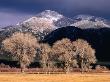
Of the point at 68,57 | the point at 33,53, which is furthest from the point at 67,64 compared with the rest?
the point at 33,53

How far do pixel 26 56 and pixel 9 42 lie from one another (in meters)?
13.0

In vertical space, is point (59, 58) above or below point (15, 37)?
below

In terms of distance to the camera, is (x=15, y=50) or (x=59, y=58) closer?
(x=15, y=50)

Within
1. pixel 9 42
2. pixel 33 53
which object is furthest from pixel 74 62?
pixel 9 42

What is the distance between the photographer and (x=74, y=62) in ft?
655

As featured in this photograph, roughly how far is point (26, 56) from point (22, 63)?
666 centimetres

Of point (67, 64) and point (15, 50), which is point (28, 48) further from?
point (67, 64)

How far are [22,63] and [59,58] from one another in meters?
25.2

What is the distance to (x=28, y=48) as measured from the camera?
188 metres

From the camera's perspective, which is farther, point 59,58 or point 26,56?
point 59,58

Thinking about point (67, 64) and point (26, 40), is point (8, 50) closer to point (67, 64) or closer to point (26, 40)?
point (26, 40)

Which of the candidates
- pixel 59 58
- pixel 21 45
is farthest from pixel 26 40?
pixel 59 58

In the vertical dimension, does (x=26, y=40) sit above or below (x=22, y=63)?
above

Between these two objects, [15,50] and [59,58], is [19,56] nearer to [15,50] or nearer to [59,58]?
[15,50]
